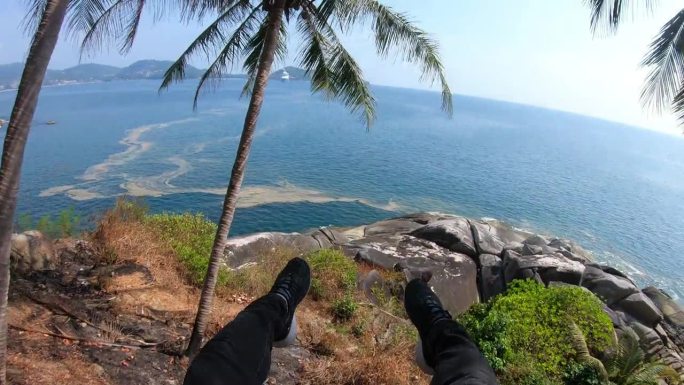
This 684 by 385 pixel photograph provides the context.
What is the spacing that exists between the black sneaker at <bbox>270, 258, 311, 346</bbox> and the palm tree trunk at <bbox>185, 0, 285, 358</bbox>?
167 centimetres

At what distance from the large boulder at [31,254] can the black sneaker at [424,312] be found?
24.9 ft

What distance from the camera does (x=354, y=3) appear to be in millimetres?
6801

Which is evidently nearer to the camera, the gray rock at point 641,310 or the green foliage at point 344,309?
the green foliage at point 344,309

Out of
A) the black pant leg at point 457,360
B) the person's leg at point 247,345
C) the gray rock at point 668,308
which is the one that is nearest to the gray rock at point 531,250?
the gray rock at point 668,308

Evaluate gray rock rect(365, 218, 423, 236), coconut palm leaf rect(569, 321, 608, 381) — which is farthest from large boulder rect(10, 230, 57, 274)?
gray rock rect(365, 218, 423, 236)

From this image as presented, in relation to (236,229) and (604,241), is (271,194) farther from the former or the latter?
(604,241)

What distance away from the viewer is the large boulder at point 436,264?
16.1m

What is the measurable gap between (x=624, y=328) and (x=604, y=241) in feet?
93.6

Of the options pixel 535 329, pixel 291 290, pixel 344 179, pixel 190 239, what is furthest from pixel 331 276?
pixel 344 179

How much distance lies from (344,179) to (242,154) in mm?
42052

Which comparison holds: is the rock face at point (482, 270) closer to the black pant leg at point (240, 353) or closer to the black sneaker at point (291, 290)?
the black sneaker at point (291, 290)

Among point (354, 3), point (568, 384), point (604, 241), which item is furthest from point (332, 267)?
point (604, 241)

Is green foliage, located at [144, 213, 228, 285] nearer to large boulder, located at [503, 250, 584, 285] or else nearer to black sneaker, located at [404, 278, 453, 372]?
black sneaker, located at [404, 278, 453, 372]

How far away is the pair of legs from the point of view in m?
3.00
